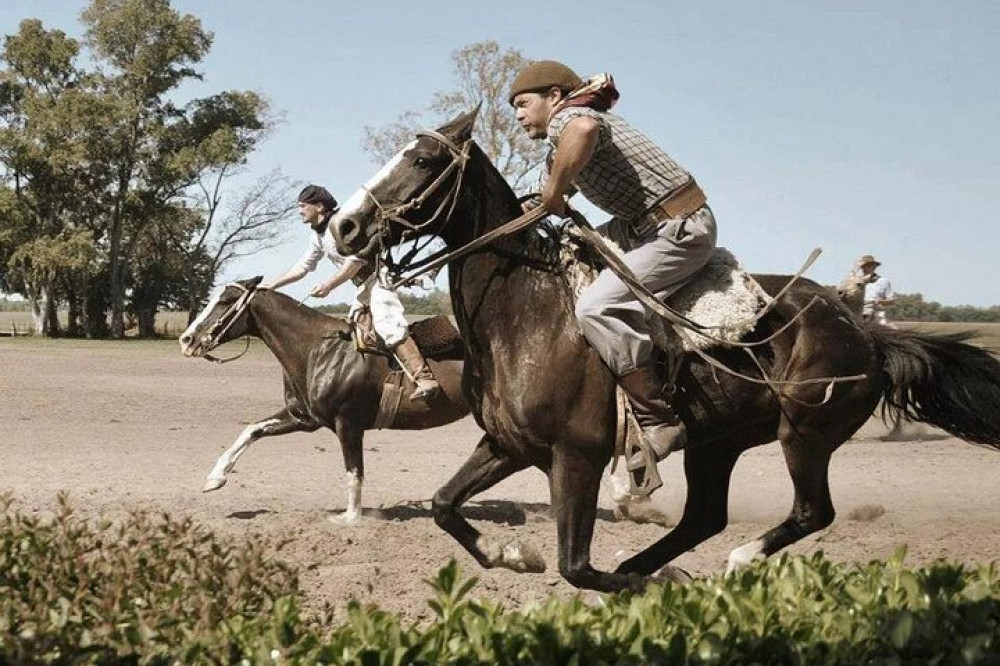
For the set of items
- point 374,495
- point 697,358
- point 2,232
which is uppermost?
point 2,232

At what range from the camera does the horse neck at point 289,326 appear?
1105 centimetres

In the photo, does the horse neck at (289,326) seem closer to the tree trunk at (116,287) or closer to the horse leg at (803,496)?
the horse leg at (803,496)

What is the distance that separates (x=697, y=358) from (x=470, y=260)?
1.42 meters

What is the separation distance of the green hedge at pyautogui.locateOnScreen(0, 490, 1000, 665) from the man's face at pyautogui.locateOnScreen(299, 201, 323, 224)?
596 cm

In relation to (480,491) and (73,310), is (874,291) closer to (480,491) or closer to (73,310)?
(480,491)

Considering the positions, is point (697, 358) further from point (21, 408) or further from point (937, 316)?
point (937, 316)

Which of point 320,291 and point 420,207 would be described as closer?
point 420,207

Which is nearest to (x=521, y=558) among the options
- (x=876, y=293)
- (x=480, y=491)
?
(x=480, y=491)

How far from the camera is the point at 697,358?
679cm

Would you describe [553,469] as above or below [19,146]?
below

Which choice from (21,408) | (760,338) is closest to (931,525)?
(760,338)

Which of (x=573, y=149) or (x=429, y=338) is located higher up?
(x=573, y=149)

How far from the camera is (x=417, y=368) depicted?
32.1 feet

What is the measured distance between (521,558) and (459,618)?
2547 mm
